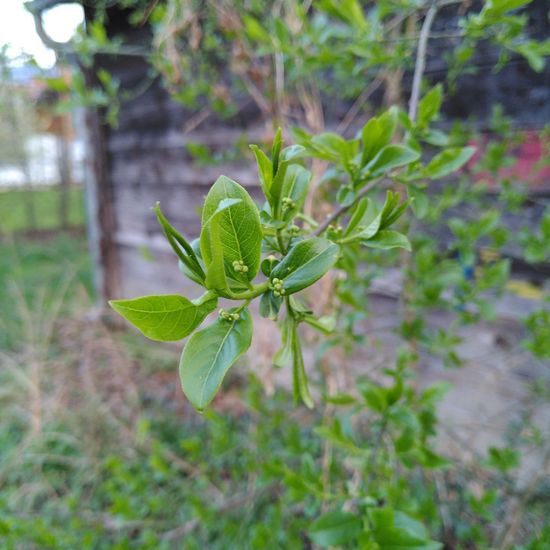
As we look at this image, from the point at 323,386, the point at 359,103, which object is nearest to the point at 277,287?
the point at 323,386

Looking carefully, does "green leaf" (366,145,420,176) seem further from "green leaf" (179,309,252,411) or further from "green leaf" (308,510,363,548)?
"green leaf" (308,510,363,548)

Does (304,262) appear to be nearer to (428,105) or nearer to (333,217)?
(333,217)

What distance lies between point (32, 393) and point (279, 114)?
194 cm

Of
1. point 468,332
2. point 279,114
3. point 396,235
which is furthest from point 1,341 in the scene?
point 396,235

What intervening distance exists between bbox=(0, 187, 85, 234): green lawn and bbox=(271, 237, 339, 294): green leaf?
26.9 ft

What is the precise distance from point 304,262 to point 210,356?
11 cm

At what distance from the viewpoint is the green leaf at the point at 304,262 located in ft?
1.24

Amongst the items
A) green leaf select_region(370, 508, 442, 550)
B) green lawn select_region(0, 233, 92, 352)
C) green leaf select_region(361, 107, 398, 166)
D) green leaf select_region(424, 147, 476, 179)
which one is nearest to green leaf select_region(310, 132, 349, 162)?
green leaf select_region(361, 107, 398, 166)

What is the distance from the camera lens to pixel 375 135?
54 centimetres

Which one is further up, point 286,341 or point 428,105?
point 428,105

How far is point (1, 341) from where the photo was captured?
142 inches

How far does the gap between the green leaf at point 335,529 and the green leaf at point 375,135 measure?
1.83 ft

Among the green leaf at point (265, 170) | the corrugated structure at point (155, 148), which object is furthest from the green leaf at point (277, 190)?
the corrugated structure at point (155, 148)

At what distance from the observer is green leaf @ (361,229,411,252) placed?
43cm
